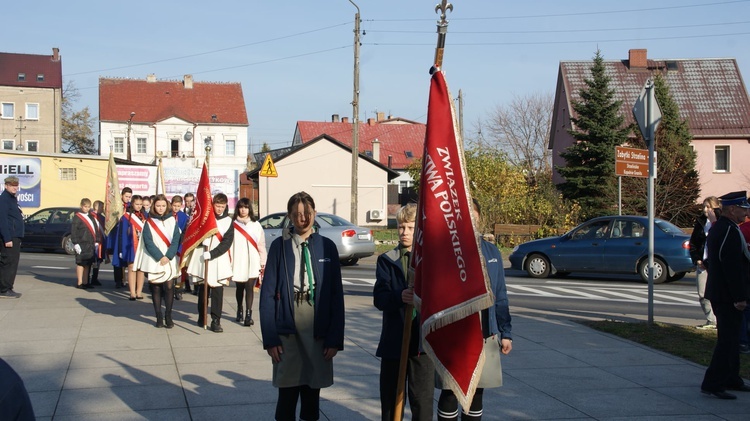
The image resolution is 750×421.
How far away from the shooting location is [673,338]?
10320mm

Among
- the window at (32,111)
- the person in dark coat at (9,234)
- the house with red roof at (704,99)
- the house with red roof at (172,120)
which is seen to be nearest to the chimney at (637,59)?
the house with red roof at (704,99)

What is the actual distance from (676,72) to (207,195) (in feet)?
141

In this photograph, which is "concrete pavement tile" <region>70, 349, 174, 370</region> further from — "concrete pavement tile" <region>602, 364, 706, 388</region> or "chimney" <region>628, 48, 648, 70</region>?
"chimney" <region>628, 48, 648, 70</region>

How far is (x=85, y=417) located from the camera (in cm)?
638

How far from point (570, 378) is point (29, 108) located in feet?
247

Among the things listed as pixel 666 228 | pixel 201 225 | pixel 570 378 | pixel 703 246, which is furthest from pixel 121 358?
pixel 666 228

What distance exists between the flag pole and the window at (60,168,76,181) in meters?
35.6

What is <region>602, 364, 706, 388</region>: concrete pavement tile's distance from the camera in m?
7.87

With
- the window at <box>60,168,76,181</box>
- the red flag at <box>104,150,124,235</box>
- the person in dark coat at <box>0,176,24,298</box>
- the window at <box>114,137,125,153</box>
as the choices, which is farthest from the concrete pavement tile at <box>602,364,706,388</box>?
the window at <box>114,137,125,153</box>

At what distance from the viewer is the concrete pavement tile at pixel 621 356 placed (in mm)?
8898

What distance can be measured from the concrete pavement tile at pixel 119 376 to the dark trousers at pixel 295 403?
2.52 metres

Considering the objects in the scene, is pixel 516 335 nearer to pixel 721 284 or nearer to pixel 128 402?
pixel 721 284

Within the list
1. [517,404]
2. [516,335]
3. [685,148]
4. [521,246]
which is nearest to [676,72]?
[685,148]

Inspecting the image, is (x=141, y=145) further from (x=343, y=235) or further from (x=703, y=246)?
(x=703, y=246)
